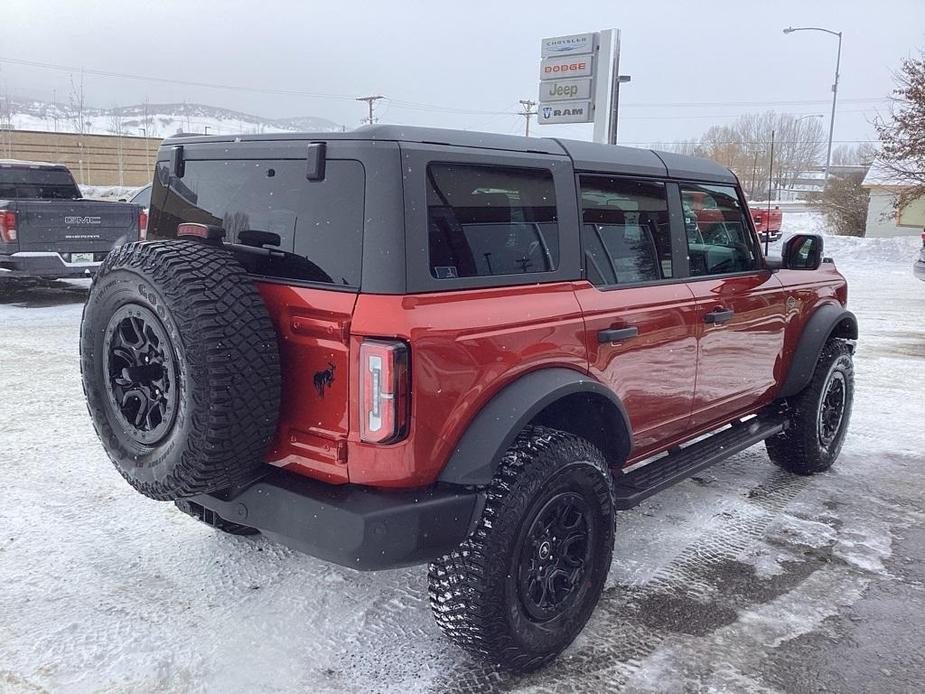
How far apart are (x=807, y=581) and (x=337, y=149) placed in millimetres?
2861

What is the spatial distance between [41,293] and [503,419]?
37.7 ft

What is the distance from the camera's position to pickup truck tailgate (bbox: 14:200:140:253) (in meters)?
9.61

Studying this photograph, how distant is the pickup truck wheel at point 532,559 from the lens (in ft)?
8.50

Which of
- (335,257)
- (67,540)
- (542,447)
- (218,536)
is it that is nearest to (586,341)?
(542,447)

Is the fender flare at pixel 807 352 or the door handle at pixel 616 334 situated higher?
the door handle at pixel 616 334

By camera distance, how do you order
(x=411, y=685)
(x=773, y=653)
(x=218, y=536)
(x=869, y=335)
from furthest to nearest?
(x=869, y=335)
(x=218, y=536)
(x=773, y=653)
(x=411, y=685)

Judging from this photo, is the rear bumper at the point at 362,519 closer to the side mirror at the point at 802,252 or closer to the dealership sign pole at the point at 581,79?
the side mirror at the point at 802,252

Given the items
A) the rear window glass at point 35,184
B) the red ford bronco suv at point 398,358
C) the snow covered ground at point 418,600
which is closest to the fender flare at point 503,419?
the red ford bronco suv at point 398,358

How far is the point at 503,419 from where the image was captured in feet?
8.51

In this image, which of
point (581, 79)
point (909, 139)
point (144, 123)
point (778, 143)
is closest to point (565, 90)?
point (581, 79)

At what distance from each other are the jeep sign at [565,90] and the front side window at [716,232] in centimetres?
1338

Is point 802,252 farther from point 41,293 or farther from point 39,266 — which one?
point 41,293

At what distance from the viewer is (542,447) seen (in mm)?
2734

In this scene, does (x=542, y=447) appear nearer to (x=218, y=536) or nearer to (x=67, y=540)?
(x=218, y=536)
